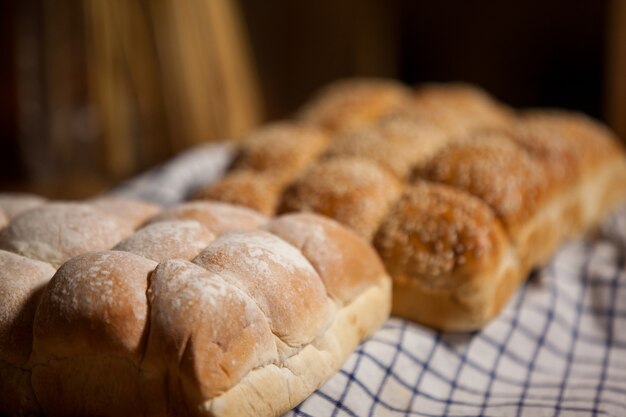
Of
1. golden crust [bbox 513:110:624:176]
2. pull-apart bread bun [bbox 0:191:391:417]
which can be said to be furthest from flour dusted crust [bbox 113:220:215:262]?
golden crust [bbox 513:110:624:176]

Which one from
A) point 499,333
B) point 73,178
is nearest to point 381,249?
point 499,333

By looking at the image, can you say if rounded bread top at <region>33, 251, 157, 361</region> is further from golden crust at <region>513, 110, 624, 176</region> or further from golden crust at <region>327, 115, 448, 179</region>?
golden crust at <region>513, 110, 624, 176</region>

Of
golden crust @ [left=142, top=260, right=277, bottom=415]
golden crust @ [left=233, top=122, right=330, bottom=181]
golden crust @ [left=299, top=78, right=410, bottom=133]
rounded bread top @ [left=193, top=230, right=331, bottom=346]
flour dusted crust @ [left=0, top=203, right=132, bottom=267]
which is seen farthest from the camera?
golden crust @ [left=299, top=78, right=410, bottom=133]

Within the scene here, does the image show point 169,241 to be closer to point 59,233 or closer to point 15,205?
point 59,233

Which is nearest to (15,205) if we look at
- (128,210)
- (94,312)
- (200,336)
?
(128,210)

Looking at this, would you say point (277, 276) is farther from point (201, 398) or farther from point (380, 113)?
point (380, 113)

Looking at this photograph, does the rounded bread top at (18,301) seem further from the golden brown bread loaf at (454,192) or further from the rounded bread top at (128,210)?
the golden brown bread loaf at (454,192)

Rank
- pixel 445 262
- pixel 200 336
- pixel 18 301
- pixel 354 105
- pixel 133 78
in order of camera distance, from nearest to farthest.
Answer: pixel 200 336, pixel 18 301, pixel 445 262, pixel 354 105, pixel 133 78
